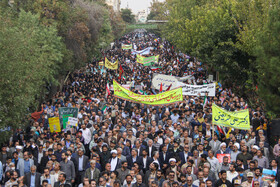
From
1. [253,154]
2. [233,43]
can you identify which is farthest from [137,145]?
[233,43]

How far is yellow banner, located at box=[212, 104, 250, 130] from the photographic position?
1192 centimetres

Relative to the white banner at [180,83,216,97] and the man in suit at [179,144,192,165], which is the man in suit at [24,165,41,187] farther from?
the white banner at [180,83,216,97]

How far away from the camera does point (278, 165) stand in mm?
9391

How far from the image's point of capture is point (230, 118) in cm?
1199

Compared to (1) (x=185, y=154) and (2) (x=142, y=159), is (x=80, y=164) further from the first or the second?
(1) (x=185, y=154)

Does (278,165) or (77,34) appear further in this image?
(77,34)

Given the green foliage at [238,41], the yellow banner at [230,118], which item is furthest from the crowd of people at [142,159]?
the green foliage at [238,41]

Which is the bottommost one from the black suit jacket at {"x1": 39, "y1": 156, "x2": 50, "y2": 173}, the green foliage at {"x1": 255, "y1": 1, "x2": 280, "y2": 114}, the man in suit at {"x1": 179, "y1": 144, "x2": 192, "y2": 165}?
the black suit jacket at {"x1": 39, "y1": 156, "x2": 50, "y2": 173}

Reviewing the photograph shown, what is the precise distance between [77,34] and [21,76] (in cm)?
1408

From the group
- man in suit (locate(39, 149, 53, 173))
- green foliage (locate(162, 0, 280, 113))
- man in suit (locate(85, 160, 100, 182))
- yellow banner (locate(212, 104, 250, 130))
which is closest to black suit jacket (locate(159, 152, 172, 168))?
man in suit (locate(85, 160, 100, 182))

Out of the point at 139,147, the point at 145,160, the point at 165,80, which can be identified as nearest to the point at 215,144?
the point at 139,147

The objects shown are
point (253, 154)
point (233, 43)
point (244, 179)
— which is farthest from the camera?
point (233, 43)

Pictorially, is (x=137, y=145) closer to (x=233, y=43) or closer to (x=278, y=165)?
(x=278, y=165)

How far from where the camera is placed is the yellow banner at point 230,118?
1192 cm
